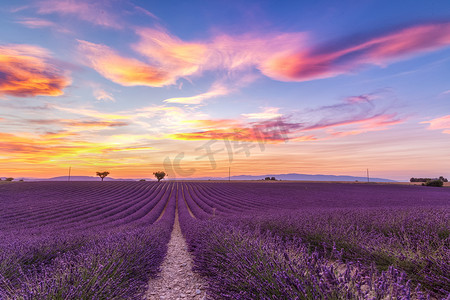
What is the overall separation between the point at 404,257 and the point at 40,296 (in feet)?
15.2

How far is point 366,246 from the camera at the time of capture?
4.00 m

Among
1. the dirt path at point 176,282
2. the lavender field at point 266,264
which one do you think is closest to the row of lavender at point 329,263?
the lavender field at point 266,264

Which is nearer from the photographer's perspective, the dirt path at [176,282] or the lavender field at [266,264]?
the lavender field at [266,264]

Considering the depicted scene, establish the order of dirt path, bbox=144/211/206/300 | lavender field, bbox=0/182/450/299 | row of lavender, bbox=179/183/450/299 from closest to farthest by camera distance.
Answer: row of lavender, bbox=179/183/450/299 < lavender field, bbox=0/182/450/299 < dirt path, bbox=144/211/206/300

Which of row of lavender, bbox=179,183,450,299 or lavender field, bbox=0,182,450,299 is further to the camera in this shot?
lavender field, bbox=0,182,450,299

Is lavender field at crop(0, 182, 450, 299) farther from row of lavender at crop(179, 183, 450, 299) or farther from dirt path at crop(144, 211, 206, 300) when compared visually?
dirt path at crop(144, 211, 206, 300)

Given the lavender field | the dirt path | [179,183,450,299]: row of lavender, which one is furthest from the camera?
the dirt path

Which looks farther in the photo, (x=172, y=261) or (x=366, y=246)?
(x=172, y=261)

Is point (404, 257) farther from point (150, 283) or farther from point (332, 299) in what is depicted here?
point (150, 283)

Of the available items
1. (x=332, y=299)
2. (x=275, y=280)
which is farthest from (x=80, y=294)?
(x=332, y=299)

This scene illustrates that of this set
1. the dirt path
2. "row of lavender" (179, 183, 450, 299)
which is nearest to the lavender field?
"row of lavender" (179, 183, 450, 299)

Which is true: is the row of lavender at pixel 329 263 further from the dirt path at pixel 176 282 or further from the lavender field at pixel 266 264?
the dirt path at pixel 176 282

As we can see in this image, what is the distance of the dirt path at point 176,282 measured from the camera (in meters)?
3.87

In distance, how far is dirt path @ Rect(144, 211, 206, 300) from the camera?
387 centimetres
